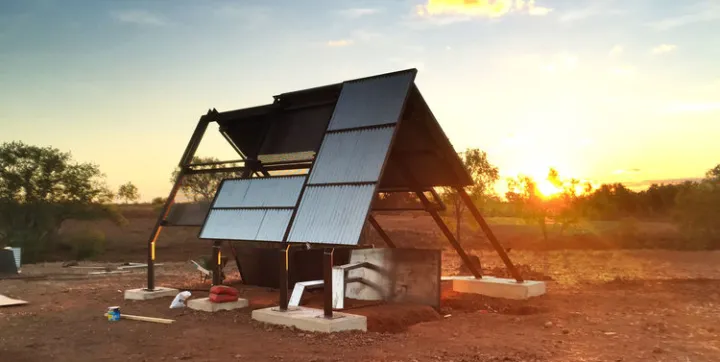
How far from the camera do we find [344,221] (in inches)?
425

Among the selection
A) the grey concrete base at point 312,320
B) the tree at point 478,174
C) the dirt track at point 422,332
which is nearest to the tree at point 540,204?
the tree at point 478,174

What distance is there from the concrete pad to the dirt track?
1.36 ft

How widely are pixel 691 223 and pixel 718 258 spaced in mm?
12112

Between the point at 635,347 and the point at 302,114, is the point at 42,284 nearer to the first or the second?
the point at 302,114

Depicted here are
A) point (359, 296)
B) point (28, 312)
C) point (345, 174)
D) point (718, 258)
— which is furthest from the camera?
point (718, 258)

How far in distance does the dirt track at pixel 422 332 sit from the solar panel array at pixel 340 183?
199 cm

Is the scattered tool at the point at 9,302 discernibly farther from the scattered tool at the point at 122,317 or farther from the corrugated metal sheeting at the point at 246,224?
the corrugated metal sheeting at the point at 246,224

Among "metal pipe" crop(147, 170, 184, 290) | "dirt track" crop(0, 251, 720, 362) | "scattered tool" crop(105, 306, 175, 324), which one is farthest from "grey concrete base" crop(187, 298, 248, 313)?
"metal pipe" crop(147, 170, 184, 290)

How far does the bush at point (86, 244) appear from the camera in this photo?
→ 44.2 metres

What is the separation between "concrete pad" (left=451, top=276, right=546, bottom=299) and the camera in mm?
14969

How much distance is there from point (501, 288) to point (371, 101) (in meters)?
6.66

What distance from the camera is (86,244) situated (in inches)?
1794

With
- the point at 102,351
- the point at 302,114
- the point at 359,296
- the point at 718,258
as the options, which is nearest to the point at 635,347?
the point at 359,296

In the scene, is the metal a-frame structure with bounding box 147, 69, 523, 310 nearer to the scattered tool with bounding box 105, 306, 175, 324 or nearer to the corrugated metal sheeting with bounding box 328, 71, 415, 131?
the corrugated metal sheeting with bounding box 328, 71, 415, 131
